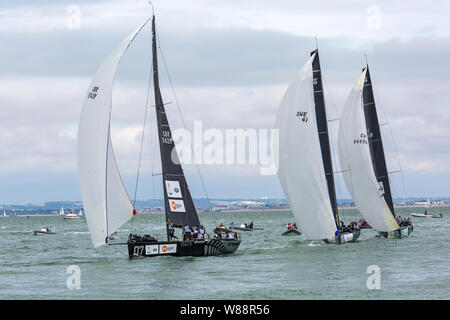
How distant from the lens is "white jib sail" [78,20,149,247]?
119ft

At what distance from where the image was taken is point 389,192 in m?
54.9

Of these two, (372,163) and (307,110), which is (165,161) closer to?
(307,110)

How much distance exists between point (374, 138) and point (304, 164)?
37.6 ft

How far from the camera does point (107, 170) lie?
3741 centimetres

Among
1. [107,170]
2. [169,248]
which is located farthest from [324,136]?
[107,170]

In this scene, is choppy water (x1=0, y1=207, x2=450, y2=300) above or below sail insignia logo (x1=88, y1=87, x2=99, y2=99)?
below

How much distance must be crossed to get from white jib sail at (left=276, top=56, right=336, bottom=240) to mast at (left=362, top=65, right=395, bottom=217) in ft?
32.5

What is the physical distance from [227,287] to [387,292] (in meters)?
6.73

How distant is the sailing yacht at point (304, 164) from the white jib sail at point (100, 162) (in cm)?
1251

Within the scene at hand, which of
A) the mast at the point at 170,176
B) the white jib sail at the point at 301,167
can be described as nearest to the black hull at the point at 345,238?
the white jib sail at the point at 301,167

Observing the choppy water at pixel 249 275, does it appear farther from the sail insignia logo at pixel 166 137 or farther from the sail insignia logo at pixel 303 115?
the sail insignia logo at pixel 303 115

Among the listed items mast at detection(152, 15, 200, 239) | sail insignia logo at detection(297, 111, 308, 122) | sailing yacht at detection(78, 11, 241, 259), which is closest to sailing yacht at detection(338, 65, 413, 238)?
sail insignia logo at detection(297, 111, 308, 122)

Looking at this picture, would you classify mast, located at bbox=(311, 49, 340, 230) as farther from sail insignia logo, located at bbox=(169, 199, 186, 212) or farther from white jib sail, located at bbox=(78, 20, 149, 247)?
white jib sail, located at bbox=(78, 20, 149, 247)
